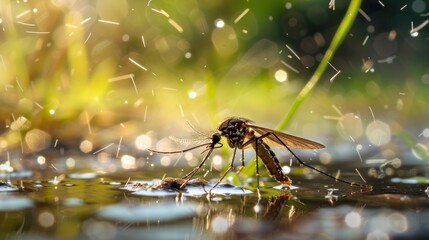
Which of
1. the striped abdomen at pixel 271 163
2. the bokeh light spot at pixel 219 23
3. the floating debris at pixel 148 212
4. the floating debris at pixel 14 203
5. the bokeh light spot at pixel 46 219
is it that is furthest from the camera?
the bokeh light spot at pixel 219 23

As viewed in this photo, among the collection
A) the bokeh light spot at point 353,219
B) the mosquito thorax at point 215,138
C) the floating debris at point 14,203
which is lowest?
Result: the bokeh light spot at point 353,219

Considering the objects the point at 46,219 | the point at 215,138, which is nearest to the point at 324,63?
the point at 215,138

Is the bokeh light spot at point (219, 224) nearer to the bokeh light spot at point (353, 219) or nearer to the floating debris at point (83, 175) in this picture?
the bokeh light spot at point (353, 219)

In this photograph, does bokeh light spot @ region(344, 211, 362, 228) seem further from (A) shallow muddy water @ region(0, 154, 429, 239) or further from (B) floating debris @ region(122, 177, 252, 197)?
(B) floating debris @ region(122, 177, 252, 197)

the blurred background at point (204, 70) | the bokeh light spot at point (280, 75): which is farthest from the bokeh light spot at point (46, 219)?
the bokeh light spot at point (280, 75)

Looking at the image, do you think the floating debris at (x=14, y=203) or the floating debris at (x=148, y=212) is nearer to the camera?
the floating debris at (x=148, y=212)

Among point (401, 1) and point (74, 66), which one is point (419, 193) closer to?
point (74, 66)

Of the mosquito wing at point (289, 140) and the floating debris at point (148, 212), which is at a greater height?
the mosquito wing at point (289, 140)
